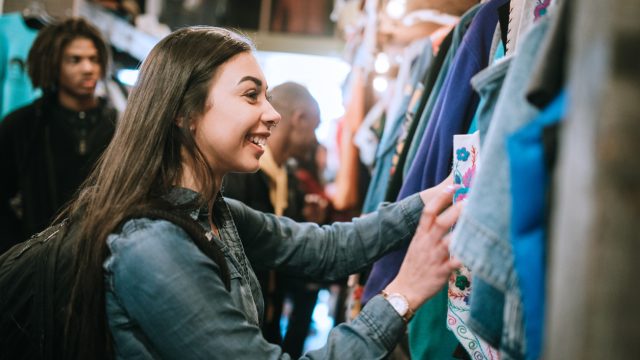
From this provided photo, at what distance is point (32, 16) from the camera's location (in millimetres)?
2623

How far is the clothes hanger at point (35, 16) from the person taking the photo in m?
2.63

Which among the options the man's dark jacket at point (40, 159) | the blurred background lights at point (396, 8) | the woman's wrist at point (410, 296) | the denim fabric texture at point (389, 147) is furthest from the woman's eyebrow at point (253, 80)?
the man's dark jacket at point (40, 159)

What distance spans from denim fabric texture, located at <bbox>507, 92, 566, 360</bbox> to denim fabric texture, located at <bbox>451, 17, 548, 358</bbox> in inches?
2.1

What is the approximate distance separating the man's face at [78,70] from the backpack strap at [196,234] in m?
1.60

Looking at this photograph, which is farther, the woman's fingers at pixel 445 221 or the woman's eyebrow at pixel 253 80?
the woman's eyebrow at pixel 253 80

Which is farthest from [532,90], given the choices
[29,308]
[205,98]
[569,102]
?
[29,308]

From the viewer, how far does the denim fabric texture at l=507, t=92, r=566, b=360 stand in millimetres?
557

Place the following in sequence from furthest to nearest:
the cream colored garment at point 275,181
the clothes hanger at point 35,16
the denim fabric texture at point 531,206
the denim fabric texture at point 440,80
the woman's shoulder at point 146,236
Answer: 1. the clothes hanger at point 35,16
2. the cream colored garment at point 275,181
3. the denim fabric texture at point 440,80
4. the woman's shoulder at point 146,236
5. the denim fabric texture at point 531,206

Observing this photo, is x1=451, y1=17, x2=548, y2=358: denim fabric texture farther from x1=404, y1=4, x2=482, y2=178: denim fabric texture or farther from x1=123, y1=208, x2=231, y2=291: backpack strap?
x1=404, y1=4, x2=482, y2=178: denim fabric texture

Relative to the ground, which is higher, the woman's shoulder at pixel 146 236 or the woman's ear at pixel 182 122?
the woman's ear at pixel 182 122

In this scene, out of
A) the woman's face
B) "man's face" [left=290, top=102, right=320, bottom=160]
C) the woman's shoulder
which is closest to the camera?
the woman's shoulder

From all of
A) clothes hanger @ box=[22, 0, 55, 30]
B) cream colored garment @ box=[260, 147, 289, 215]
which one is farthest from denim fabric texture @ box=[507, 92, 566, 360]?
clothes hanger @ box=[22, 0, 55, 30]

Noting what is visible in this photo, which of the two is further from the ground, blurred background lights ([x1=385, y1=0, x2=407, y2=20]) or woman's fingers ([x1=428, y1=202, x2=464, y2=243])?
blurred background lights ([x1=385, y1=0, x2=407, y2=20])

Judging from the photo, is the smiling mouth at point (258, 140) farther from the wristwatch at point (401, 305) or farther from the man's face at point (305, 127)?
the man's face at point (305, 127)
